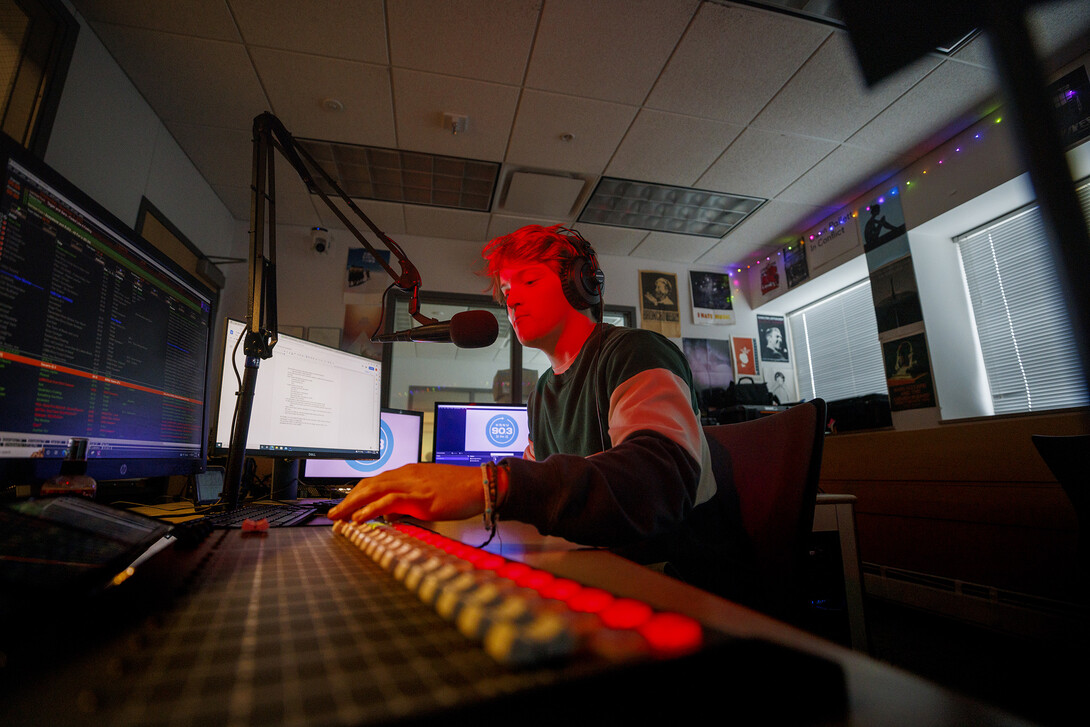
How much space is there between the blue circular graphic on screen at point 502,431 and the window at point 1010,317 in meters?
2.74

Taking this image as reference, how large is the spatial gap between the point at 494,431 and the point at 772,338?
319cm

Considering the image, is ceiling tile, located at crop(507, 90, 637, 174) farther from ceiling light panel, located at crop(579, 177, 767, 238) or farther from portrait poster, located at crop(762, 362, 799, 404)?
portrait poster, located at crop(762, 362, 799, 404)

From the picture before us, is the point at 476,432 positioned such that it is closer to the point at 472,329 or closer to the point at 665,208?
Answer: the point at 472,329

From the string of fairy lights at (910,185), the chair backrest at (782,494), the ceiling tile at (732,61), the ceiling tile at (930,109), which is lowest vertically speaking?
the chair backrest at (782,494)

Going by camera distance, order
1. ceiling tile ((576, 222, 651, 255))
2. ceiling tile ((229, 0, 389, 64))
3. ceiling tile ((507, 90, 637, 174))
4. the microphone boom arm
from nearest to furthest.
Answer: the microphone boom arm
ceiling tile ((229, 0, 389, 64))
ceiling tile ((507, 90, 637, 174))
ceiling tile ((576, 222, 651, 255))

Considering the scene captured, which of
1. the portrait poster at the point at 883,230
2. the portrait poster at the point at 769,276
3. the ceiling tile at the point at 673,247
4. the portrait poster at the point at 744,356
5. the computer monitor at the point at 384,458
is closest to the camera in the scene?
the computer monitor at the point at 384,458

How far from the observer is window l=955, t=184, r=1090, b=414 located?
2.50 metres

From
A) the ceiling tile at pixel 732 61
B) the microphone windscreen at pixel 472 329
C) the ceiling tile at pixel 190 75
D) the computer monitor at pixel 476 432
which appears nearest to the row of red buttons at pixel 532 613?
the microphone windscreen at pixel 472 329

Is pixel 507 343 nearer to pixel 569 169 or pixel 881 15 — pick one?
pixel 569 169

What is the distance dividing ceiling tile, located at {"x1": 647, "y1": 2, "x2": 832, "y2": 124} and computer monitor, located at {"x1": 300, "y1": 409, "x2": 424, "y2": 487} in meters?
1.94

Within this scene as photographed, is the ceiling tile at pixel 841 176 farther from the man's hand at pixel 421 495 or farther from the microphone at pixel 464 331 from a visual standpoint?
the man's hand at pixel 421 495

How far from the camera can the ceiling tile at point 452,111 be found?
2.23 metres

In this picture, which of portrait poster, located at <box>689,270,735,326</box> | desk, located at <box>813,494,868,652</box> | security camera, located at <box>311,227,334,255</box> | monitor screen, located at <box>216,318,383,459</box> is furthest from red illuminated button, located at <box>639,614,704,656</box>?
portrait poster, located at <box>689,270,735,326</box>

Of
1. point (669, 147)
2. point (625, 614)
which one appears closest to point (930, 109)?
point (669, 147)
